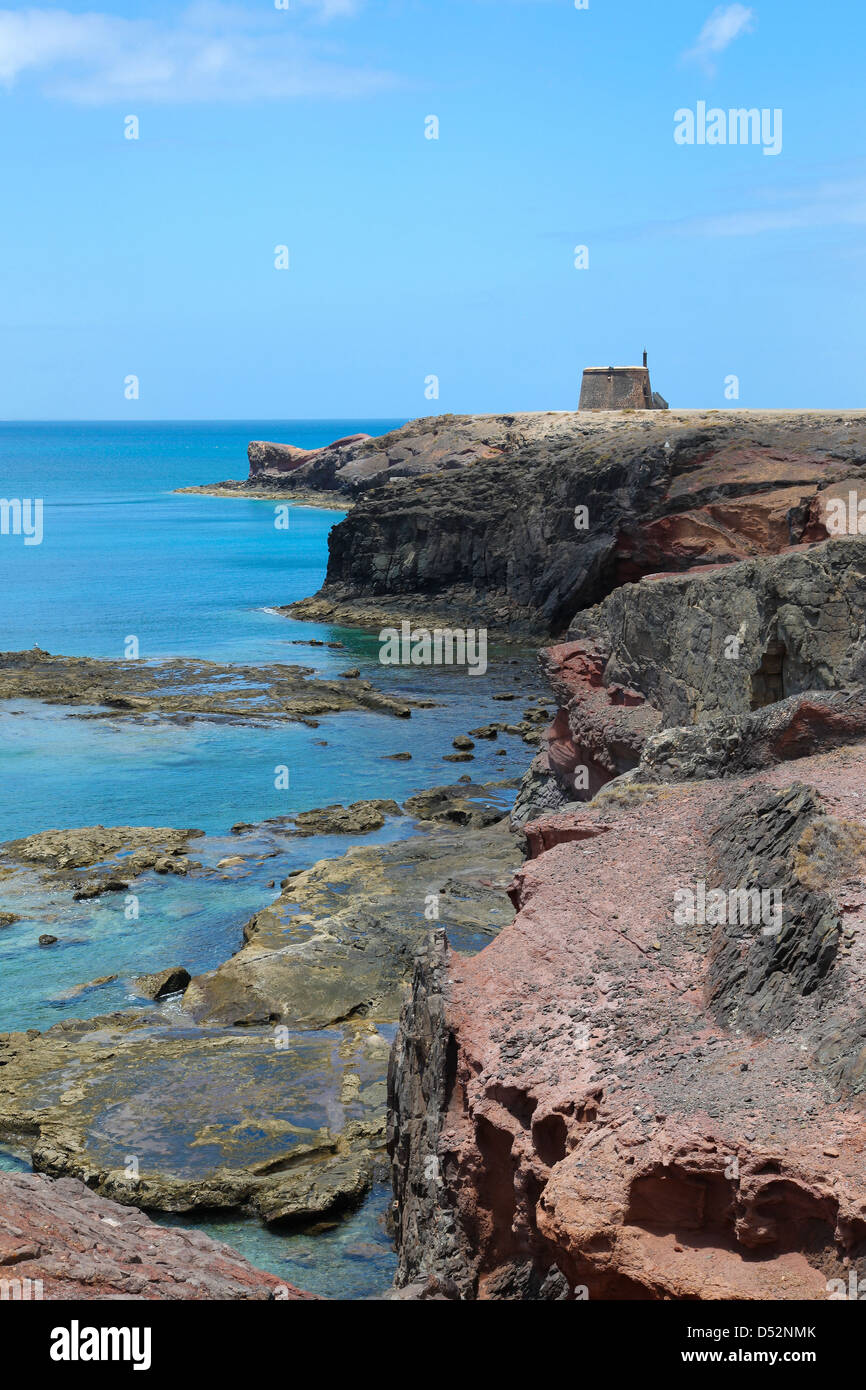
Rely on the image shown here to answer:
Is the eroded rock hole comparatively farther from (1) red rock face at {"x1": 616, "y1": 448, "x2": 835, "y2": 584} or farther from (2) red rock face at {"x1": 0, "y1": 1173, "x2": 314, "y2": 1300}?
(1) red rock face at {"x1": 616, "y1": 448, "x2": 835, "y2": 584}

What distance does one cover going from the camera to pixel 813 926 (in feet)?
37.3

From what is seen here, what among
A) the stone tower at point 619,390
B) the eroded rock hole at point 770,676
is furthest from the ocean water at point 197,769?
the stone tower at point 619,390

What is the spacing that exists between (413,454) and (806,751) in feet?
290

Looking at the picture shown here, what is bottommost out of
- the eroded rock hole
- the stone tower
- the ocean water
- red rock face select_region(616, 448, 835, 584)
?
the ocean water

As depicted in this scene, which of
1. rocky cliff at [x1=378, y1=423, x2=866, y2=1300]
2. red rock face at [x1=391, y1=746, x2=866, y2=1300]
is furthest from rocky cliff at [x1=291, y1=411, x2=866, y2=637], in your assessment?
red rock face at [x1=391, y1=746, x2=866, y2=1300]

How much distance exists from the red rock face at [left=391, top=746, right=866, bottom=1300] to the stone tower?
296ft

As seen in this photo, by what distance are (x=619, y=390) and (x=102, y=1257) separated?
9911 centimetres

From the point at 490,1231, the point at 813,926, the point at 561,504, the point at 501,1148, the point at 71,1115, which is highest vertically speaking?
the point at 561,504

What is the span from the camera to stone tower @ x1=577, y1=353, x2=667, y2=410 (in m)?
103

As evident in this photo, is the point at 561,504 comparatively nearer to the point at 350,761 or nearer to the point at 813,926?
the point at 350,761

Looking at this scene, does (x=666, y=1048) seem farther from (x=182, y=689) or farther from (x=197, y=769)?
(x=182, y=689)

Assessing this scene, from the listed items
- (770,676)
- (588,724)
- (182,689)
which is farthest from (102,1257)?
(182,689)

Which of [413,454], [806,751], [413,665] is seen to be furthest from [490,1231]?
[413,454]

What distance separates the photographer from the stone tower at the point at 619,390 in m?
103
